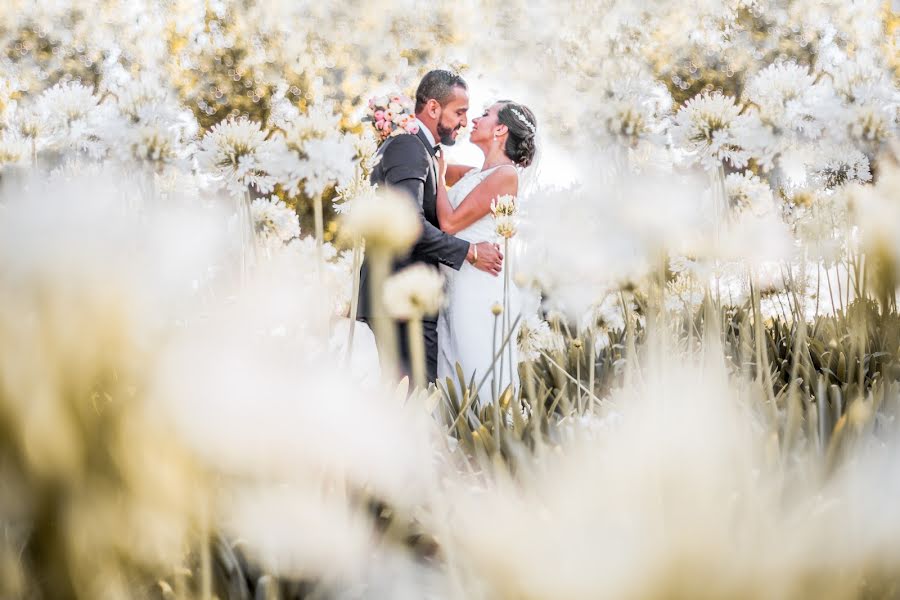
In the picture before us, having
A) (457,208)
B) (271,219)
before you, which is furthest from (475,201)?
(271,219)

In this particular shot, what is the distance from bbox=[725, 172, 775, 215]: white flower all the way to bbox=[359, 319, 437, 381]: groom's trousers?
1.35 meters

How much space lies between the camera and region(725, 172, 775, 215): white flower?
2973 millimetres

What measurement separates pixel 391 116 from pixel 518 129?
815 mm

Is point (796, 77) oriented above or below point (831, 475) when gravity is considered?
above

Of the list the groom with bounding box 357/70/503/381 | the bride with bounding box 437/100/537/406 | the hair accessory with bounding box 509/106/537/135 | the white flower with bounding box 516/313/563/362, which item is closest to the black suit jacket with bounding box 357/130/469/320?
the groom with bounding box 357/70/503/381

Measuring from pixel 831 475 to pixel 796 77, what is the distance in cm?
102

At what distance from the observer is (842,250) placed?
10.3ft

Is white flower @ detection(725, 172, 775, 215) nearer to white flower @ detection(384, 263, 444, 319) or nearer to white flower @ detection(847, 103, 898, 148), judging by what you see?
white flower @ detection(847, 103, 898, 148)

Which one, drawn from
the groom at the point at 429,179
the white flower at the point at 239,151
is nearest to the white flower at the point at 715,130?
the white flower at the point at 239,151

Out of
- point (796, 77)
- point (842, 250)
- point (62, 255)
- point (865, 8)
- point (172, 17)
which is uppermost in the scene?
point (172, 17)

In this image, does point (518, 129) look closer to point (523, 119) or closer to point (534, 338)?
point (523, 119)

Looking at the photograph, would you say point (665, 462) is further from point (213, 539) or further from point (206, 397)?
point (213, 539)

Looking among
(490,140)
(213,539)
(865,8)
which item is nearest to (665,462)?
(213,539)

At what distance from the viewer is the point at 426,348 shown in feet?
9.70
